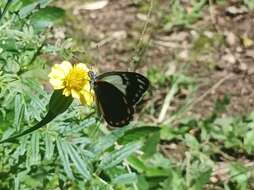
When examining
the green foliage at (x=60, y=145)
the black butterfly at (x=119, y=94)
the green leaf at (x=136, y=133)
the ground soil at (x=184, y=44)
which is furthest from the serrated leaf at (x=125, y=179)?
the ground soil at (x=184, y=44)

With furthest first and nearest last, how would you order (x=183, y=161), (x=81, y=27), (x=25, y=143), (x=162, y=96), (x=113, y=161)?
1. (x=81, y=27)
2. (x=162, y=96)
3. (x=183, y=161)
4. (x=113, y=161)
5. (x=25, y=143)

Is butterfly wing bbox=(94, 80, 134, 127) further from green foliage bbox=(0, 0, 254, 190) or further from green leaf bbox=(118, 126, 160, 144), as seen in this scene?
green leaf bbox=(118, 126, 160, 144)

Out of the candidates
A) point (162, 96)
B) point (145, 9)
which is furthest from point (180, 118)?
point (145, 9)

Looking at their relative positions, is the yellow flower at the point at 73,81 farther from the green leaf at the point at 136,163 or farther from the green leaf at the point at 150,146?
the green leaf at the point at 150,146

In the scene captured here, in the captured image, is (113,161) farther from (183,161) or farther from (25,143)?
(183,161)

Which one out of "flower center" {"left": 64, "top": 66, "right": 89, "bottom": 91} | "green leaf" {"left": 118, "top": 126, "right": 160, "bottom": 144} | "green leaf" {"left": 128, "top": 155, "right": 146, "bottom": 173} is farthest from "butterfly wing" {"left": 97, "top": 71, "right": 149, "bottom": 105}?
"green leaf" {"left": 128, "top": 155, "right": 146, "bottom": 173}
